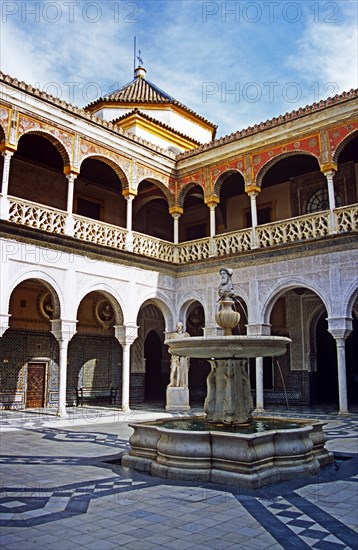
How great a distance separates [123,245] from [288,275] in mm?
4165

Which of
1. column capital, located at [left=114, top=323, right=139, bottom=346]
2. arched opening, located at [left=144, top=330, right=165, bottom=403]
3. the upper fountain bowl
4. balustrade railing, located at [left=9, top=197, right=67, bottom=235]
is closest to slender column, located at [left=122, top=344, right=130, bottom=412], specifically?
column capital, located at [left=114, top=323, right=139, bottom=346]

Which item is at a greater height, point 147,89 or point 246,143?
point 147,89

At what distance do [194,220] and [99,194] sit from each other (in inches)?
140

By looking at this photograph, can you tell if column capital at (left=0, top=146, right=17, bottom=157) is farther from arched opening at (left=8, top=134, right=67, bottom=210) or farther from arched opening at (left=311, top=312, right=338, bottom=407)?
arched opening at (left=311, top=312, right=338, bottom=407)

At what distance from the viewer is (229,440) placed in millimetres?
4680

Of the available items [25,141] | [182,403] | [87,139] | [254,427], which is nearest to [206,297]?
[182,403]

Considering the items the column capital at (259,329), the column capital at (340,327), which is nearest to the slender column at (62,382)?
the column capital at (259,329)

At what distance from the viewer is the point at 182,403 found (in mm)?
12789

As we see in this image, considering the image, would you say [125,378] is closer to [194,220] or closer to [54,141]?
[54,141]

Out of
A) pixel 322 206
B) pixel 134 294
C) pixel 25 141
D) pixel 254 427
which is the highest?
pixel 25 141

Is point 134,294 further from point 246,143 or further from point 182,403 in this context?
point 246,143

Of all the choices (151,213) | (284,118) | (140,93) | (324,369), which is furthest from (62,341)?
(140,93)

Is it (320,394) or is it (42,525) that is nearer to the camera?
(42,525)

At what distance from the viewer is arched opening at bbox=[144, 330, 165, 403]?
55.4 ft
